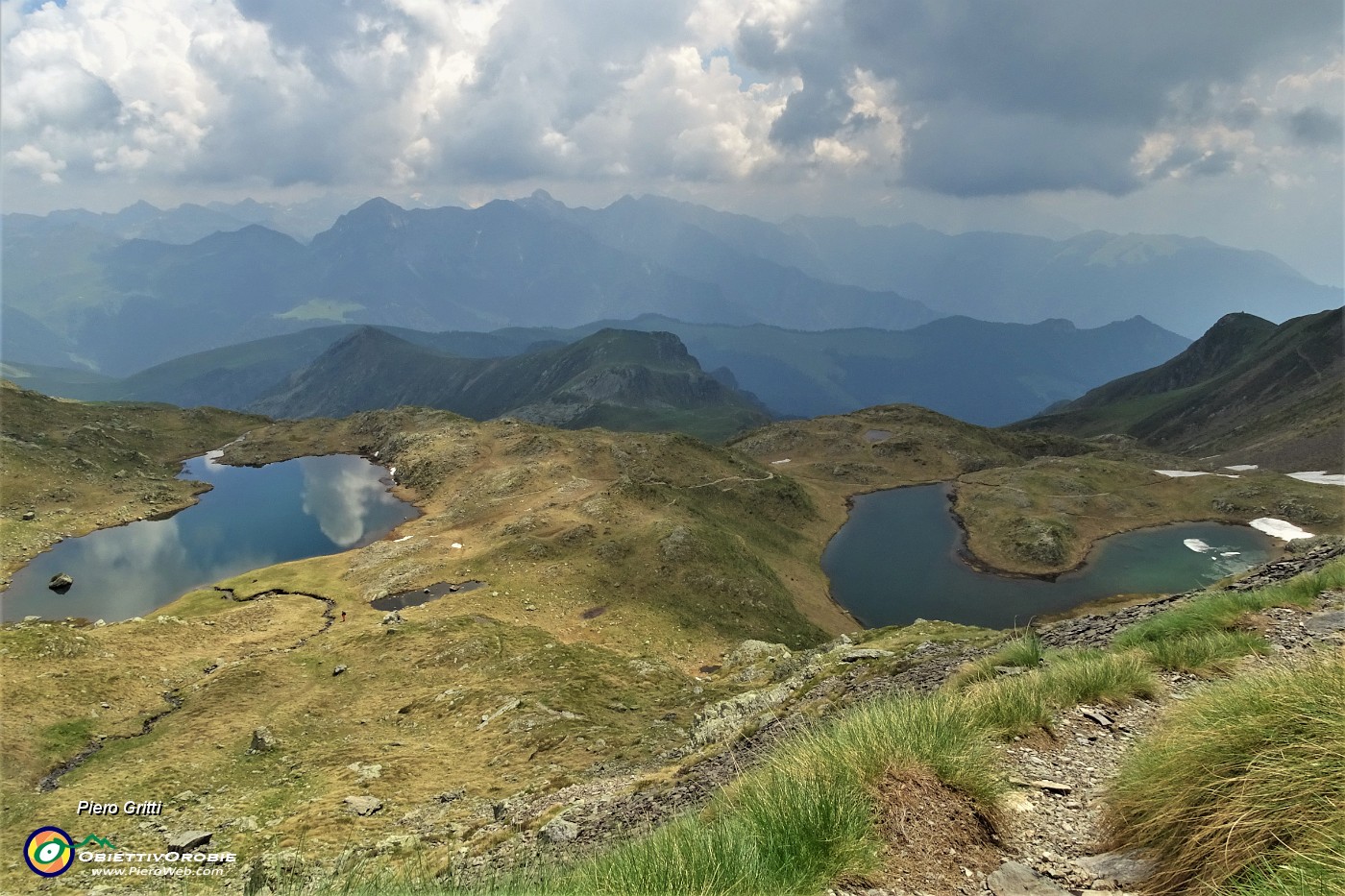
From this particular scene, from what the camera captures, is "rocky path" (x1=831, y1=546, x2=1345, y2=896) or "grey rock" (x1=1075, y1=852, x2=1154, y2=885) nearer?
"grey rock" (x1=1075, y1=852, x2=1154, y2=885)

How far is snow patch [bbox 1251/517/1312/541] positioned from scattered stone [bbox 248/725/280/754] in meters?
101

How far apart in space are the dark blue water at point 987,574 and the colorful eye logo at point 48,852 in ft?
187

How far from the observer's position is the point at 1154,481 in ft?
302

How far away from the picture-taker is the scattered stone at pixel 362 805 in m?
19.2

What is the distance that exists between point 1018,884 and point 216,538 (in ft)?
274

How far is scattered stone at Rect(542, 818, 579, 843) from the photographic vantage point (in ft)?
43.6

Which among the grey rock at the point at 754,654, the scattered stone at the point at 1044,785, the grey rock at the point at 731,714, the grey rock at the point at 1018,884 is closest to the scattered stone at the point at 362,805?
the grey rock at the point at 731,714

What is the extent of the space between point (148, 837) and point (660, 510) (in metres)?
48.9

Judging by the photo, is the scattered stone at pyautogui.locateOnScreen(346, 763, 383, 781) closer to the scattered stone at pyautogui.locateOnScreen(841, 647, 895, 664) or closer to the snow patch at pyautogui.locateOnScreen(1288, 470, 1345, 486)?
the scattered stone at pyautogui.locateOnScreen(841, 647, 895, 664)

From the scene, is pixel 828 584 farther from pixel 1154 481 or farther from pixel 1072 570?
pixel 1154 481

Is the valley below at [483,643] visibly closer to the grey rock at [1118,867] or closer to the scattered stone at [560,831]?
the scattered stone at [560,831]

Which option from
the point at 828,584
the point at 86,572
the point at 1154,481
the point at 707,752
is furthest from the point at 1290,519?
the point at 86,572

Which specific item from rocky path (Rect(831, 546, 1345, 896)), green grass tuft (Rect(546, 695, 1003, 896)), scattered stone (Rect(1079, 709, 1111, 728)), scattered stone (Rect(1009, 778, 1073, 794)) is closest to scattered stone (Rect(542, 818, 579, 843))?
green grass tuft (Rect(546, 695, 1003, 896))

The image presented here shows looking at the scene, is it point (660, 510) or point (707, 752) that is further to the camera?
point (660, 510)
